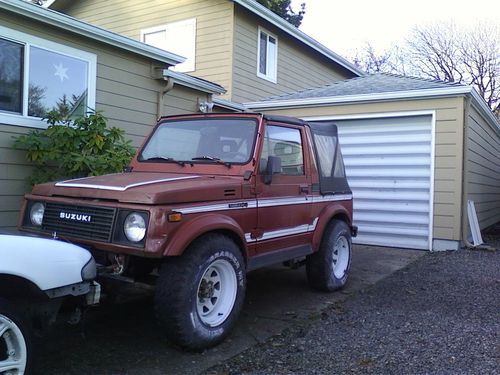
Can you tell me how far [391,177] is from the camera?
10.3 metres

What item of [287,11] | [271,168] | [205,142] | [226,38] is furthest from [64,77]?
[287,11]

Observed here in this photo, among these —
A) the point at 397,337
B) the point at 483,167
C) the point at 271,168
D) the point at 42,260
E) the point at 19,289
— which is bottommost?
the point at 397,337

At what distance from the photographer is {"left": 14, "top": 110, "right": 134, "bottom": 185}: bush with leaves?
6.55m

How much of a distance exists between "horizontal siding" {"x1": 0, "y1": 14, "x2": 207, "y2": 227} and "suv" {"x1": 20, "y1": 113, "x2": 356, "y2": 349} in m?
2.17

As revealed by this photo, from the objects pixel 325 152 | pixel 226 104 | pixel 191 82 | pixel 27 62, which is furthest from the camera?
pixel 226 104

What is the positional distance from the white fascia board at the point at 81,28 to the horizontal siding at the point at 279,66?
13.5 feet

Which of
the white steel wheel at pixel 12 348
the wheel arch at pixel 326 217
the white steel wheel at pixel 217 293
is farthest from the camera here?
the wheel arch at pixel 326 217

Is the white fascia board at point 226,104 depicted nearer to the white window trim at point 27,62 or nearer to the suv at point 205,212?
the white window trim at point 27,62

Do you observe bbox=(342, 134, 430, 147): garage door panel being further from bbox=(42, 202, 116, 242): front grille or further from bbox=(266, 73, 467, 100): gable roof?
bbox=(42, 202, 116, 242): front grille

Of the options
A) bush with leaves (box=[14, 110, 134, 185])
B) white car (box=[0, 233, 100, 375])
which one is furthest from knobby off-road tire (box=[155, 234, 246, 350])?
bush with leaves (box=[14, 110, 134, 185])

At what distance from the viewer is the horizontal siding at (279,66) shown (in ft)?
42.3

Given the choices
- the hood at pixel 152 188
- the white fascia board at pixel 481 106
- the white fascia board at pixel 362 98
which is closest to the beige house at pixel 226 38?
the white fascia board at pixel 362 98

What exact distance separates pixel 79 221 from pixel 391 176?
755 cm

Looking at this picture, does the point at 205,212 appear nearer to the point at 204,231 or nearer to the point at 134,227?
the point at 204,231
